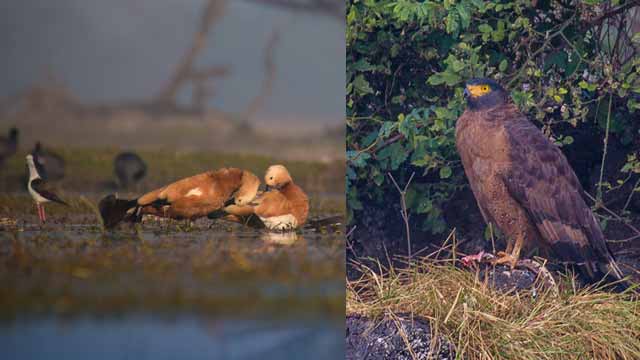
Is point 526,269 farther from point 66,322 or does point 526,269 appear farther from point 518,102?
point 66,322

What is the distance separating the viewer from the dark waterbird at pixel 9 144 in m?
A: 2.61

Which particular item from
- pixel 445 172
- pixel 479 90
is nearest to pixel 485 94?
pixel 479 90

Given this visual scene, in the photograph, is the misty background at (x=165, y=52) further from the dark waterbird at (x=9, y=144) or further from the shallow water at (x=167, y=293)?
A: the shallow water at (x=167, y=293)

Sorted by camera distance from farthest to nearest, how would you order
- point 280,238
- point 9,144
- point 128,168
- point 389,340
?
point 389,340
point 280,238
point 128,168
point 9,144

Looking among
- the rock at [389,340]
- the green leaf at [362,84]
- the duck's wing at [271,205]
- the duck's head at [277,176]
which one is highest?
the green leaf at [362,84]

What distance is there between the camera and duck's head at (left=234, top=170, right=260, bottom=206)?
2.85m

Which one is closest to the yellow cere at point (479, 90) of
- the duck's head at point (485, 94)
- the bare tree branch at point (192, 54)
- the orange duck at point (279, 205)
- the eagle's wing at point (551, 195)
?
the duck's head at point (485, 94)

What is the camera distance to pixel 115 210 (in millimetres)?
2734

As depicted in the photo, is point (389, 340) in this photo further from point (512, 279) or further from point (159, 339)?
point (159, 339)

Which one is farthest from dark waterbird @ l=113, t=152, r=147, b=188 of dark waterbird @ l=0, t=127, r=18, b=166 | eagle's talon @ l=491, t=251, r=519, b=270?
eagle's talon @ l=491, t=251, r=519, b=270

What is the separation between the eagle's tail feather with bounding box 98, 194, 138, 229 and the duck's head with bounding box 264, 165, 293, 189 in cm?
48

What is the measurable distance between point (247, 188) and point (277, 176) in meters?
0.12

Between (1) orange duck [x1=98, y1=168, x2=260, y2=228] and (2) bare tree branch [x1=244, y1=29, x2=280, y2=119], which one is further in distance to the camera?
(2) bare tree branch [x1=244, y1=29, x2=280, y2=119]

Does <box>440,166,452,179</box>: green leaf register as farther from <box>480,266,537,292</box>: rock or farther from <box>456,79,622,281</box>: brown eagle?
<box>480,266,537,292</box>: rock
